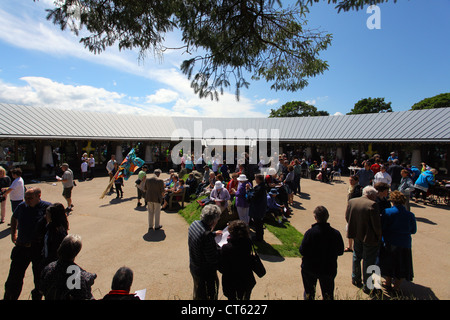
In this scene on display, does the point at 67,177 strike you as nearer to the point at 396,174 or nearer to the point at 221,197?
the point at 221,197

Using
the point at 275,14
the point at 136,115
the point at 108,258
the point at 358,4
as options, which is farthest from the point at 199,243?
the point at 136,115

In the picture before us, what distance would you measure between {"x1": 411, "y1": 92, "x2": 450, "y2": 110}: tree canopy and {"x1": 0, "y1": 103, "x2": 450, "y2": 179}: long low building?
2680cm

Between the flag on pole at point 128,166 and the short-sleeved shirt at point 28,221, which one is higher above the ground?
the flag on pole at point 128,166

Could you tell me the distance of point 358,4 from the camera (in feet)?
14.4

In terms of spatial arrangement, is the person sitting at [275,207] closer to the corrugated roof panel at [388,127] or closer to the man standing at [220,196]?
the man standing at [220,196]

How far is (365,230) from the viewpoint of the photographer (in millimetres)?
3891

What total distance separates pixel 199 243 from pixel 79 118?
20.3 metres

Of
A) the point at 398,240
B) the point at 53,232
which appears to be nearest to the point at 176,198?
the point at 53,232

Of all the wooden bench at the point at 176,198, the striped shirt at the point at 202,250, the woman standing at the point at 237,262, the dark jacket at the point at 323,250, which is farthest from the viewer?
the wooden bench at the point at 176,198

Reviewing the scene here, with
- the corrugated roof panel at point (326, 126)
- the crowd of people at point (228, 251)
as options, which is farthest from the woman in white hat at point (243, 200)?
the corrugated roof panel at point (326, 126)

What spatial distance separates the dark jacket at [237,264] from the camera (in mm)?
2766

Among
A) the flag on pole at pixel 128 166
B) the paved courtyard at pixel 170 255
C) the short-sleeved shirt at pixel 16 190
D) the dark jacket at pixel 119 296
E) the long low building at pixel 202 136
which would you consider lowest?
the paved courtyard at pixel 170 255

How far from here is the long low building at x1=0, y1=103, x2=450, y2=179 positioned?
15.5 m

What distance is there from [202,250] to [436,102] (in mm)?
49494
